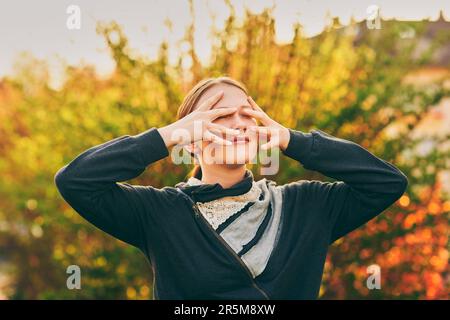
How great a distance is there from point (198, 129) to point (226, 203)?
237mm

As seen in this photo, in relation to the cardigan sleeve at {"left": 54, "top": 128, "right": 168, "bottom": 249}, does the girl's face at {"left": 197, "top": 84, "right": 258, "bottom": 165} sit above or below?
above

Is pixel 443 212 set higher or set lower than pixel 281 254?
lower

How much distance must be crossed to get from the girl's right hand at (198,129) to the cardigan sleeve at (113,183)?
0.03 m

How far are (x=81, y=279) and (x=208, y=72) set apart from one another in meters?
1.49

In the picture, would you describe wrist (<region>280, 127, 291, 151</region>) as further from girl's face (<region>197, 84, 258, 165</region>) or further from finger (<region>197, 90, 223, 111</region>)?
finger (<region>197, 90, 223, 111</region>)

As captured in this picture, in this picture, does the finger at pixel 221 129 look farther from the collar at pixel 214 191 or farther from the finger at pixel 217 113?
the collar at pixel 214 191

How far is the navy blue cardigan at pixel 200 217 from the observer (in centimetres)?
196

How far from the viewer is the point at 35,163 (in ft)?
17.1

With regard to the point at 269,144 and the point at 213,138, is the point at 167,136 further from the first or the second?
the point at 269,144

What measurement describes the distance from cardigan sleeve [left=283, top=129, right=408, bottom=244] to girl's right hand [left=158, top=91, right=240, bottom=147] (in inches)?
8.8

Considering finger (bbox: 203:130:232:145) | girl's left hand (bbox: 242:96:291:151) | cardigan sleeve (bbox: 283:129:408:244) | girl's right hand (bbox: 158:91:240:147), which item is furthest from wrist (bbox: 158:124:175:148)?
cardigan sleeve (bbox: 283:129:408:244)

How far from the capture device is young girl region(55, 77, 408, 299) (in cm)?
197
